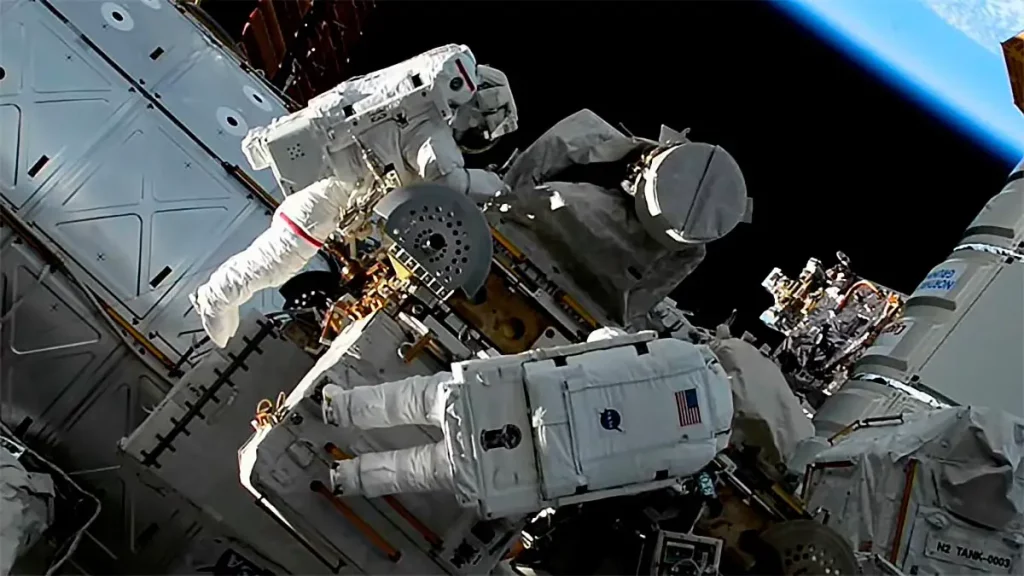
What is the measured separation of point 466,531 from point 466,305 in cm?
81

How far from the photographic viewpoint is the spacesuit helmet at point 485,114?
3.70m

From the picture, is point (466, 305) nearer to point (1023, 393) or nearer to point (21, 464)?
point (21, 464)

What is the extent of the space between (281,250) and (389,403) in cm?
85

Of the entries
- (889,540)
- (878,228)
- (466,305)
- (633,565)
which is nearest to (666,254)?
(466,305)

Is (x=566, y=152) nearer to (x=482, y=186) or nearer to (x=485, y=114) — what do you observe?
(x=485, y=114)

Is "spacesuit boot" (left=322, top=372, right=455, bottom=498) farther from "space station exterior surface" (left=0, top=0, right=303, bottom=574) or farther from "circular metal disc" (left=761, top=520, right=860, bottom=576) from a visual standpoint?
"circular metal disc" (left=761, top=520, right=860, bottom=576)

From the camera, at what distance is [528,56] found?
979 centimetres

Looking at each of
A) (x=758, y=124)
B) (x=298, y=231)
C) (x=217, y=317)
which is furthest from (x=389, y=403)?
(x=758, y=124)

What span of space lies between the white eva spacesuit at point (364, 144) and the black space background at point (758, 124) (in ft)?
15.8

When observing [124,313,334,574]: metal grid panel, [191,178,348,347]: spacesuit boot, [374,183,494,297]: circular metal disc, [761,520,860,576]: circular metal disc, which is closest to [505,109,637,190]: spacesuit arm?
[374,183,494,297]: circular metal disc

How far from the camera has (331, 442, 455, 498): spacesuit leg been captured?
10.0 feet

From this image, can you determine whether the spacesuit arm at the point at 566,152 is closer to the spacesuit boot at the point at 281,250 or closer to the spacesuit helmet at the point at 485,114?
the spacesuit helmet at the point at 485,114

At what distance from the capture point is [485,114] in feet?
12.3

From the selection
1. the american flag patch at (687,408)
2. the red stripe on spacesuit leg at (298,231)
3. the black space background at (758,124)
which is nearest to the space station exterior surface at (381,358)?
the american flag patch at (687,408)
